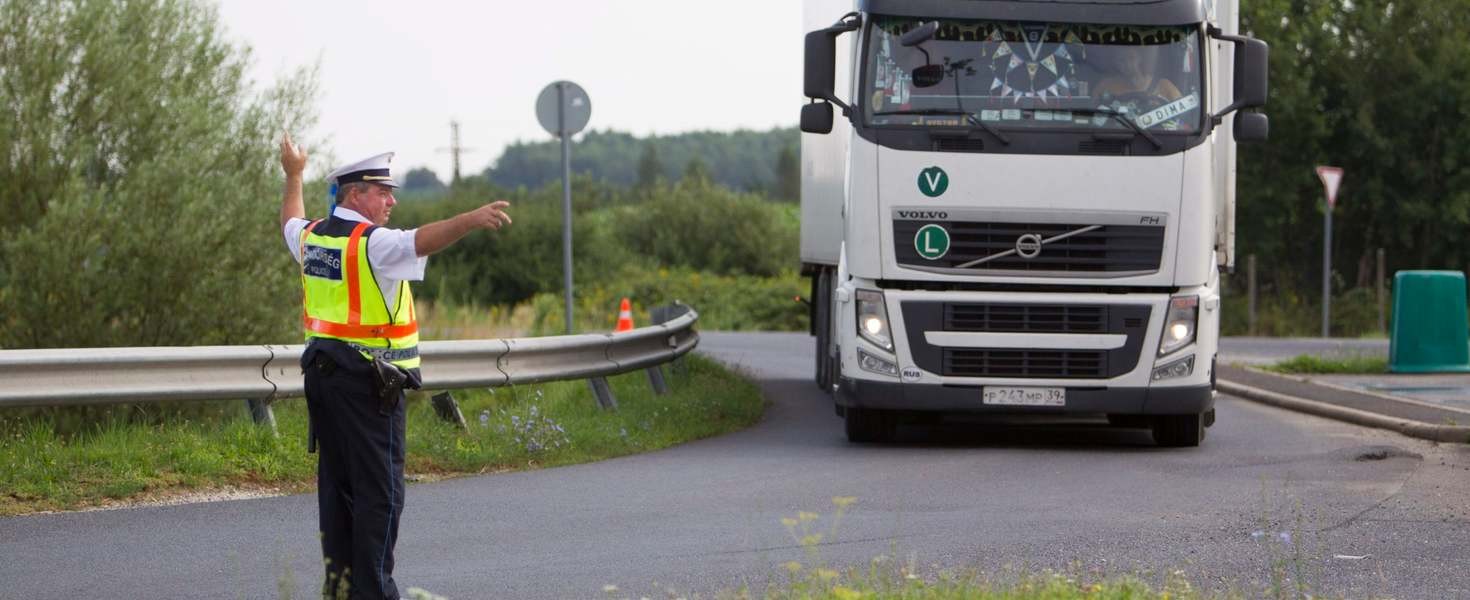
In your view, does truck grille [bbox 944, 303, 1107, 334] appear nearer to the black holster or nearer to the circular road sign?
the circular road sign

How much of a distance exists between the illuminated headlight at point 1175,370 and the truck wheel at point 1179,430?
1.70 ft

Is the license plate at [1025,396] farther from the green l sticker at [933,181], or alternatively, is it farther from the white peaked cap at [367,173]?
the white peaked cap at [367,173]

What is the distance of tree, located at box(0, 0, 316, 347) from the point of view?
16844 mm

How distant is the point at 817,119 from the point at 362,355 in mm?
6667

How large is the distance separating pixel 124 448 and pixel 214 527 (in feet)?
6.11

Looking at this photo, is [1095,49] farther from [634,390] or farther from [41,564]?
[41,564]

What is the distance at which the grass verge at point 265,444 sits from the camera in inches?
386

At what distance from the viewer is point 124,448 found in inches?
409

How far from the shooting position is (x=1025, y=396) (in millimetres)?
12469

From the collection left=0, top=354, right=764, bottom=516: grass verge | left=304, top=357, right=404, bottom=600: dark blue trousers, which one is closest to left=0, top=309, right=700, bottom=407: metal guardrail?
left=0, top=354, right=764, bottom=516: grass verge

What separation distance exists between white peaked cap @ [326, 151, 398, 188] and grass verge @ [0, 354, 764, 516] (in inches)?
151

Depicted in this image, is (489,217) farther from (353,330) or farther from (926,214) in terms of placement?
(926,214)

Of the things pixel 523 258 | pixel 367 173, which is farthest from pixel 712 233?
pixel 367 173

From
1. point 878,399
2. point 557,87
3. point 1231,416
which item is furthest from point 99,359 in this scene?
point 1231,416
